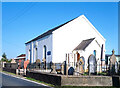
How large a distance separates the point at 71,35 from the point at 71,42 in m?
1.30

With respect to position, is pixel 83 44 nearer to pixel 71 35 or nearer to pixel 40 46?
pixel 71 35

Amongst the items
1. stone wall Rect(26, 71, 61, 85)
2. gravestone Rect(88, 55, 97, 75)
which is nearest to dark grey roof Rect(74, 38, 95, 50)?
gravestone Rect(88, 55, 97, 75)

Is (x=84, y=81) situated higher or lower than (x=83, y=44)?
lower

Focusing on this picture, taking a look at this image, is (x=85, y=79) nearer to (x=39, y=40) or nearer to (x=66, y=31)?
(x=66, y=31)

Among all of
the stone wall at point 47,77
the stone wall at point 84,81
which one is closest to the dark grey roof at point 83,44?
the stone wall at point 47,77

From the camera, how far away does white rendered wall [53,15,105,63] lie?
31219 millimetres

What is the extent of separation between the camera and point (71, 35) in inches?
1298

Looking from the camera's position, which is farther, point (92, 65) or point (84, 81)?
point (92, 65)

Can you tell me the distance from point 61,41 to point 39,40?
7.18 metres

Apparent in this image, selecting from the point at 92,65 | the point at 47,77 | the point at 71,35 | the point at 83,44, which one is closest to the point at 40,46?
the point at 71,35

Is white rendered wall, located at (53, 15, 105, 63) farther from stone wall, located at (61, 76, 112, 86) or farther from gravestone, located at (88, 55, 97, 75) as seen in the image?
stone wall, located at (61, 76, 112, 86)

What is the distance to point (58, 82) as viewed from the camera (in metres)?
12.8

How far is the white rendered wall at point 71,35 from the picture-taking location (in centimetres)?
3122

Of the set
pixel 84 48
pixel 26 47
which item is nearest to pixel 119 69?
pixel 84 48
